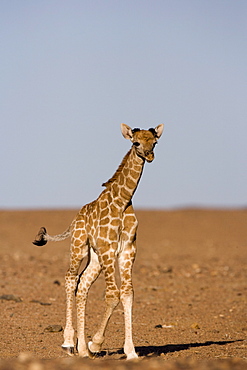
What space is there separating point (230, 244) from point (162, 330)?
24.7 meters

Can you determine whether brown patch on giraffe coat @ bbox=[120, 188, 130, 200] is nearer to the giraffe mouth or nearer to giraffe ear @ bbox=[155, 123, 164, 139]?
the giraffe mouth

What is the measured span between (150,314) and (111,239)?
5.58m

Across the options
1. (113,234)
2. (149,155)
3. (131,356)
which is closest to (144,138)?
(149,155)

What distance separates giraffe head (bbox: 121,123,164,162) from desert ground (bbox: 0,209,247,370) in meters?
2.82

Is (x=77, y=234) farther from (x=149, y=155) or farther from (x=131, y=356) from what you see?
(x=131, y=356)

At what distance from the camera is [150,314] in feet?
48.9

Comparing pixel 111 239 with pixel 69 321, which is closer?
pixel 111 239

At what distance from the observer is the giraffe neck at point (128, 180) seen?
9.99m

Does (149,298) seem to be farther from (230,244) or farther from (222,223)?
(222,223)

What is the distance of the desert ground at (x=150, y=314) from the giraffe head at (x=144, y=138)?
2.82 meters

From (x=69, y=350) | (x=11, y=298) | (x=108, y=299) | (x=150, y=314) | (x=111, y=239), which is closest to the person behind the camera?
(x=108, y=299)

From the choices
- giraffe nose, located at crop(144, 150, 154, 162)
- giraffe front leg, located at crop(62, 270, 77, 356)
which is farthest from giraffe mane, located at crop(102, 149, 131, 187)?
giraffe front leg, located at crop(62, 270, 77, 356)

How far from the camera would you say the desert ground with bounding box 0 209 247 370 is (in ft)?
30.5

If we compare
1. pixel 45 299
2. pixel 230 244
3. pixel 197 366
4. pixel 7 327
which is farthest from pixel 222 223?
pixel 197 366
